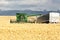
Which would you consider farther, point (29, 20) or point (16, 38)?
point (29, 20)

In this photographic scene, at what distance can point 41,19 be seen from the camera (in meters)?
34.5

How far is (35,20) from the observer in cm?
3409

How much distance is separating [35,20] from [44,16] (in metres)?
2.13

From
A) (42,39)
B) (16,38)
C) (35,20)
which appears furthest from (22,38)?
(35,20)

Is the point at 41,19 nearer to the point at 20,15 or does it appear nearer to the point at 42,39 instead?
the point at 20,15

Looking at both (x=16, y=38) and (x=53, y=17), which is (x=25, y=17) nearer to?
(x=53, y=17)

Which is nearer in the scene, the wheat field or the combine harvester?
the wheat field

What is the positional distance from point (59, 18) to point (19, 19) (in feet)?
20.6

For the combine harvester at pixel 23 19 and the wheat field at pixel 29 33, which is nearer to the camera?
the wheat field at pixel 29 33

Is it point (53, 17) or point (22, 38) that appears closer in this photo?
point (22, 38)

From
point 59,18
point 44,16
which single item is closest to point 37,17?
point 44,16

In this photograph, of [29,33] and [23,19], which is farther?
[23,19]

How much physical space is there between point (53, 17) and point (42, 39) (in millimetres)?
19132

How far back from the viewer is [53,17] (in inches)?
1344
